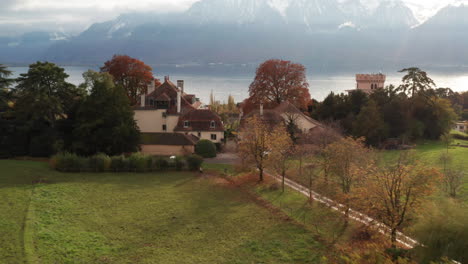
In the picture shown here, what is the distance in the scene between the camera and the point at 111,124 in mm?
42938

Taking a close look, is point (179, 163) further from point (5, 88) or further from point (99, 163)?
point (5, 88)

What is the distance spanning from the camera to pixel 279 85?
205ft

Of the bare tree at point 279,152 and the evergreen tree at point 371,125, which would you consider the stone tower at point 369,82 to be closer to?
the evergreen tree at point 371,125

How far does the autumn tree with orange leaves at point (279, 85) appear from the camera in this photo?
61.5 meters

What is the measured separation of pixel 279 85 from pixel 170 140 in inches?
907

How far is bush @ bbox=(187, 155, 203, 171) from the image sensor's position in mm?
40250

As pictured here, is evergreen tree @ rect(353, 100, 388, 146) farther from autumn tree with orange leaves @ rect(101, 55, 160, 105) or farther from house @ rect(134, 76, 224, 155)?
autumn tree with orange leaves @ rect(101, 55, 160, 105)

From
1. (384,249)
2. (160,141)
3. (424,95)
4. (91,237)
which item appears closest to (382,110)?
(424,95)

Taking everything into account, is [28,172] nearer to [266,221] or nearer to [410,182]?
[266,221]

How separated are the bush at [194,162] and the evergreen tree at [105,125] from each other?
7.72 metres

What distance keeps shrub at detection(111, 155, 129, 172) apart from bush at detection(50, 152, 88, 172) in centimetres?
274

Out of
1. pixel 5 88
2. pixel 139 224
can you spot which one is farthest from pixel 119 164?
pixel 5 88

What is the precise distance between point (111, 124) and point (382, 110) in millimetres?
37937

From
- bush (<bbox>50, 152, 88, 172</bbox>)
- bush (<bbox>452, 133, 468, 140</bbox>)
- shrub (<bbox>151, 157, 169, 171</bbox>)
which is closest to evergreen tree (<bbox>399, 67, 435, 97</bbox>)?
bush (<bbox>452, 133, 468, 140</bbox>)
